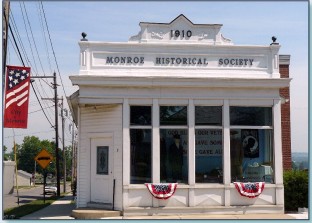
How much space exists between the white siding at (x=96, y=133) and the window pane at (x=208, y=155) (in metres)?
2.34

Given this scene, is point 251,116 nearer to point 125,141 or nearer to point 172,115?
point 172,115

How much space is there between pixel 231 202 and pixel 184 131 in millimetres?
2513

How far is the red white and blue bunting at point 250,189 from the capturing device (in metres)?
14.3

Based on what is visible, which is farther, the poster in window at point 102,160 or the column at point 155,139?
the poster in window at point 102,160

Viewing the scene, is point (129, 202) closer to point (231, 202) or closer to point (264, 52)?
point (231, 202)

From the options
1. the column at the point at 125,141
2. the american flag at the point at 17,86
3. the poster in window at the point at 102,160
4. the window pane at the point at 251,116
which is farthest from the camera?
the poster in window at the point at 102,160

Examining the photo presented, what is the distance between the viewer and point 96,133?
1509 centimetres

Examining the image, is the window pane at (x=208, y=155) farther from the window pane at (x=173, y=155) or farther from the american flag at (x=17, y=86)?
the american flag at (x=17, y=86)

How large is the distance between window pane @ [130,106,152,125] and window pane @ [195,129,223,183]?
59.7 inches

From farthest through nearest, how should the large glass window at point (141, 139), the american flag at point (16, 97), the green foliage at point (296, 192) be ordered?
the green foliage at point (296, 192), the large glass window at point (141, 139), the american flag at point (16, 97)

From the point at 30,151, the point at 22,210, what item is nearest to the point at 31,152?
the point at 30,151

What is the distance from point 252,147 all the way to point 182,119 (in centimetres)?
240

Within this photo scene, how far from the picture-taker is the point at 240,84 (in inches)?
576

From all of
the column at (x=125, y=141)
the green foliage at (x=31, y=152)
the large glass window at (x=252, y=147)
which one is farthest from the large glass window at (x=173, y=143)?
the green foliage at (x=31, y=152)
